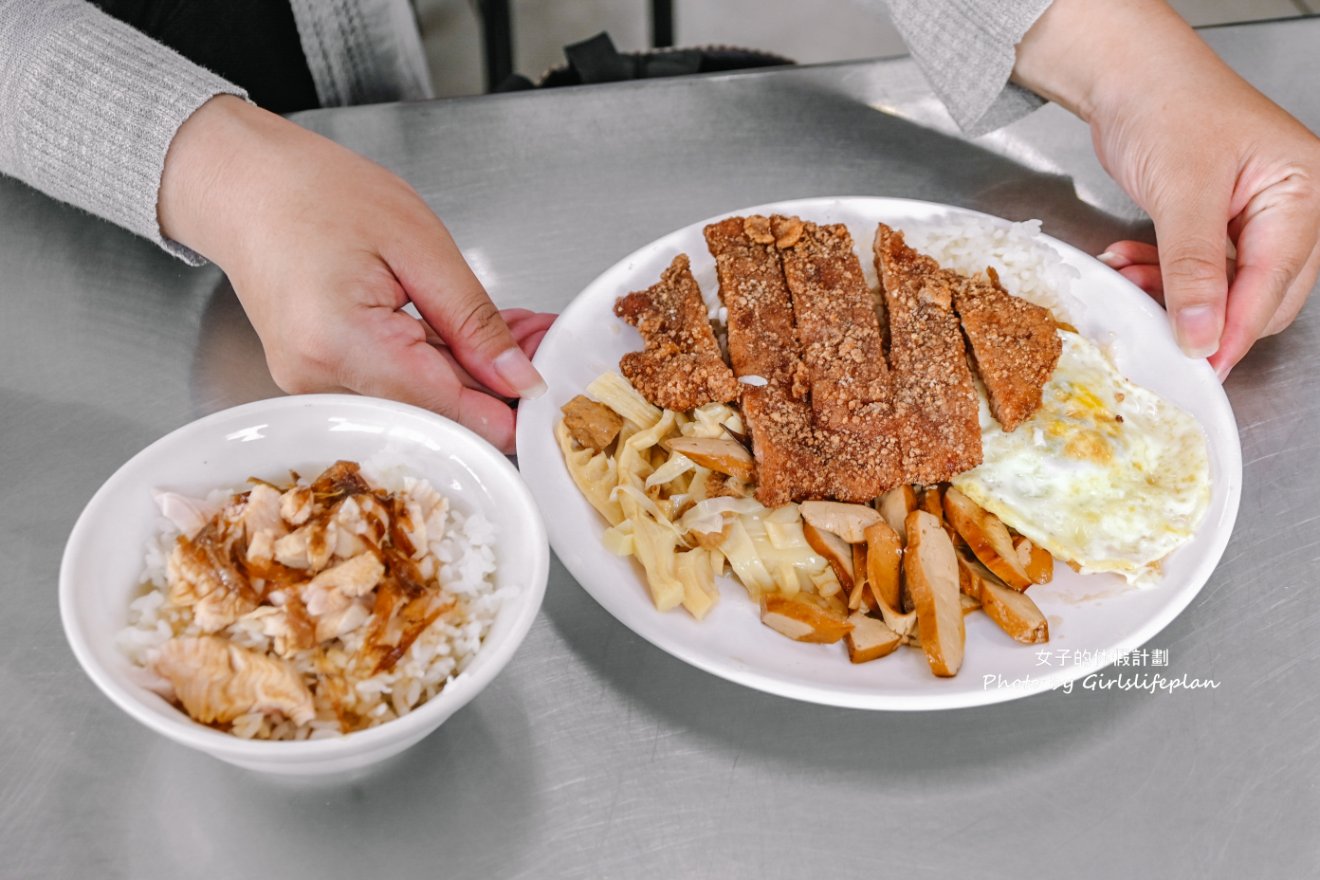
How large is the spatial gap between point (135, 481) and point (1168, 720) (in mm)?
1467

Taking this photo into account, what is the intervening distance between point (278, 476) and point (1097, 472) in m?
1.25

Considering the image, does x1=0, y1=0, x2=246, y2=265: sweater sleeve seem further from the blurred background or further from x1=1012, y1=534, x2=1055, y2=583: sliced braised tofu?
→ the blurred background

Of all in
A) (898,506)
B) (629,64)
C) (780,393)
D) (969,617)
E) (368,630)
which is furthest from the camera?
(629,64)

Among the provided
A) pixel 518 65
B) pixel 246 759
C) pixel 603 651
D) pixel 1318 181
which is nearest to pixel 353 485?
pixel 246 759

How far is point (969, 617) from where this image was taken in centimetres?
150

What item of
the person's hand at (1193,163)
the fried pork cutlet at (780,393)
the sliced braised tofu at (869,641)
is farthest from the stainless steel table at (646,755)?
the fried pork cutlet at (780,393)

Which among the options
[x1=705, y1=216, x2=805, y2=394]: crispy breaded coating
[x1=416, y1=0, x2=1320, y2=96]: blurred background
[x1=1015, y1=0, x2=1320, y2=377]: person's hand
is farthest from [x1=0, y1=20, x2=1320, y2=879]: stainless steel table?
[x1=416, y1=0, x2=1320, y2=96]: blurred background

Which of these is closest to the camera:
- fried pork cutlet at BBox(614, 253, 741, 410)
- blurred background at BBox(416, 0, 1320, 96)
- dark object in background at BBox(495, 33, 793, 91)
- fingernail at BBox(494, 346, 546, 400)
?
fingernail at BBox(494, 346, 546, 400)

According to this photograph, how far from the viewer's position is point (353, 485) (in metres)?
1.34

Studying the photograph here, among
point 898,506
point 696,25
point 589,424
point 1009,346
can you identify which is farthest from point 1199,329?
point 696,25

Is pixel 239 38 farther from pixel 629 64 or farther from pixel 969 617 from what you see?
pixel 969 617

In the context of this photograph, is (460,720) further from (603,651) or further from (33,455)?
(33,455)

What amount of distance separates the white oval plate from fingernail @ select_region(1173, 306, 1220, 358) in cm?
3

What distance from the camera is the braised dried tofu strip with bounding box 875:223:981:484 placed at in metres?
1.66
